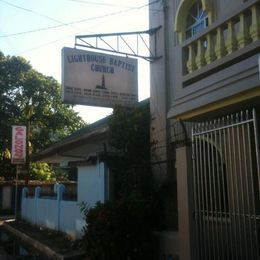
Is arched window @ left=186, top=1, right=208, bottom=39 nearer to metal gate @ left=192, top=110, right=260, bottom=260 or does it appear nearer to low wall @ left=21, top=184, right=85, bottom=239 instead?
metal gate @ left=192, top=110, right=260, bottom=260

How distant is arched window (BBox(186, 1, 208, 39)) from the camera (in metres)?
10.4

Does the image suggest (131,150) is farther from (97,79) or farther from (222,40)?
(222,40)

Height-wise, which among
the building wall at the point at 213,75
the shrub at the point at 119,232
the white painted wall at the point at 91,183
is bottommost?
the shrub at the point at 119,232

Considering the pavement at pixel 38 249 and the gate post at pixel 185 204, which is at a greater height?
the gate post at pixel 185 204

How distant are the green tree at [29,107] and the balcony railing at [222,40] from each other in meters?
25.3

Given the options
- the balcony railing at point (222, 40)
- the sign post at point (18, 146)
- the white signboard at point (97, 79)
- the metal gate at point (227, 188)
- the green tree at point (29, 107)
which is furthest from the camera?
the green tree at point (29, 107)

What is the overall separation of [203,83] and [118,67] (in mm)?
5619

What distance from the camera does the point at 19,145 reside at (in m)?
22.7

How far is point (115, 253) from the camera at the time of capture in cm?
840

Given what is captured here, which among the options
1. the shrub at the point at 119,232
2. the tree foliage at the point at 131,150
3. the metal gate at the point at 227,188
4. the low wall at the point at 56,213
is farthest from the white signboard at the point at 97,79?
the metal gate at the point at 227,188

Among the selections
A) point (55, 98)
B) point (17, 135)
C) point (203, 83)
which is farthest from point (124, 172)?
point (55, 98)

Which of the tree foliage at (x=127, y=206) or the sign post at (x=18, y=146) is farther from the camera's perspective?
the sign post at (x=18, y=146)

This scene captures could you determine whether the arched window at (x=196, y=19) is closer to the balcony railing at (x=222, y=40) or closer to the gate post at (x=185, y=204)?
the balcony railing at (x=222, y=40)

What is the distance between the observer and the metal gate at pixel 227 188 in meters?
6.35
